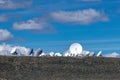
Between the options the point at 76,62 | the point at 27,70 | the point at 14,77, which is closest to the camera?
the point at 14,77

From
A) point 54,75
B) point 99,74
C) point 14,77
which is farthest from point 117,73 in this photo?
point 14,77

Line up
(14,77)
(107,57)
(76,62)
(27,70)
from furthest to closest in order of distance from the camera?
(107,57) → (76,62) → (27,70) → (14,77)

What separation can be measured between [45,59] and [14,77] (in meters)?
24.7

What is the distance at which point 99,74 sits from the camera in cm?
16088

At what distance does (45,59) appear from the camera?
173000 millimetres

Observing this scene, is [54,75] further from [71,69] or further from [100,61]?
[100,61]

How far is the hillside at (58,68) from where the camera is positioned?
153750mm

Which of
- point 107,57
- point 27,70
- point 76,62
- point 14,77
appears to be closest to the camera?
point 14,77

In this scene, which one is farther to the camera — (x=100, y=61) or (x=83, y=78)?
(x=100, y=61)

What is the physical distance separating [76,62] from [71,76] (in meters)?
17.4

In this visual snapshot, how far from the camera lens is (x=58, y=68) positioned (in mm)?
163750

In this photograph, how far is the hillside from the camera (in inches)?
6053

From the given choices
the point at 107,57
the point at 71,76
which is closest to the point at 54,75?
the point at 71,76

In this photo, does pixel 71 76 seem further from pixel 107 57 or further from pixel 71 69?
pixel 107 57
